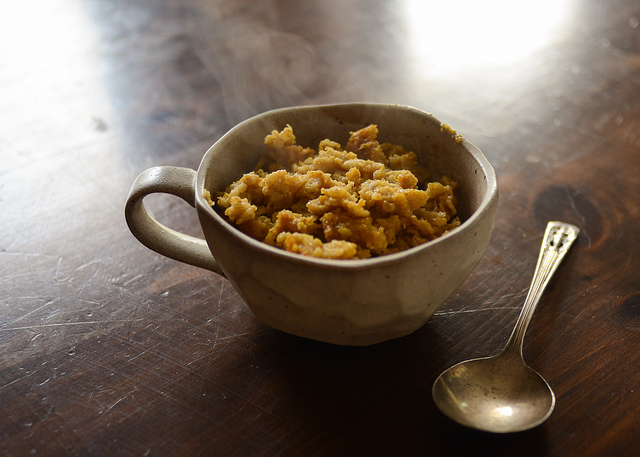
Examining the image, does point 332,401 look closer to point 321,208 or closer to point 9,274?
point 321,208

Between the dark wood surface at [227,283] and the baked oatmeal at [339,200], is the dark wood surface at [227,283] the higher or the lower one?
the lower one

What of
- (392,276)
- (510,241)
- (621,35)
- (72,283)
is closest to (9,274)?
(72,283)

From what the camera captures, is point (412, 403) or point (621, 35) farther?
point (621, 35)

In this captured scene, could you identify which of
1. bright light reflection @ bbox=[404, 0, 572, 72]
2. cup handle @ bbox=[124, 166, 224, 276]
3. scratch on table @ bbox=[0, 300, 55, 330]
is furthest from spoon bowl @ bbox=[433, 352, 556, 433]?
bright light reflection @ bbox=[404, 0, 572, 72]

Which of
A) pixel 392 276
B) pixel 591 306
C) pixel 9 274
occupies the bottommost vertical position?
pixel 591 306

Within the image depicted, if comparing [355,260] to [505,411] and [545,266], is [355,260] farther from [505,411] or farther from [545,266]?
[545,266]

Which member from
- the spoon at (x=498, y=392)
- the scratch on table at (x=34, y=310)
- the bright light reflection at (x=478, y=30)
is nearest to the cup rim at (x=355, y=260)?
the spoon at (x=498, y=392)

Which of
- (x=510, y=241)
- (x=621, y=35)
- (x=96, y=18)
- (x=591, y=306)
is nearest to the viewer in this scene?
(x=591, y=306)

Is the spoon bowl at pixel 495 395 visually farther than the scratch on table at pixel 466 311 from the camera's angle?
No

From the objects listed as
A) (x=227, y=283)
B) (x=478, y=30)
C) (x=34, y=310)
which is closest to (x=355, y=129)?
(x=227, y=283)

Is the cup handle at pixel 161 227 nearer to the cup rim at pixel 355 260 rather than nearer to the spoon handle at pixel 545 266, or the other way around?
the cup rim at pixel 355 260
